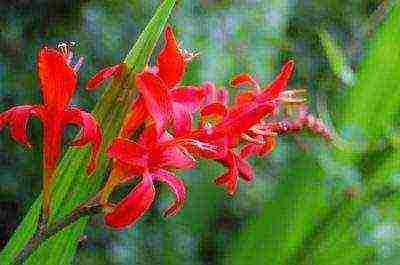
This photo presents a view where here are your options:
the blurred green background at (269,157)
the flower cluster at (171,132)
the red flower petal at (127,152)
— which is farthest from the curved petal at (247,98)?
the blurred green background at (269,157)

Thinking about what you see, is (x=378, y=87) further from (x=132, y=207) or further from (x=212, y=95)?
(x=132, y=207)

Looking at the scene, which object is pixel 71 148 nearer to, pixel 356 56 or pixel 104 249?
pixel 104 249

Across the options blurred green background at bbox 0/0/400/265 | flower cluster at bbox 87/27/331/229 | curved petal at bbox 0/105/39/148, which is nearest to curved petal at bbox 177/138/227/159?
flower cluster at bbox 87/27/331/229

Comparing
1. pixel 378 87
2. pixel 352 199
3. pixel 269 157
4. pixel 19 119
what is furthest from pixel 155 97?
pixel 269 157

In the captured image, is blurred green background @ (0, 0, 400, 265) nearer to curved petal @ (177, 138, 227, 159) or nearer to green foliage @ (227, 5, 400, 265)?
green foliage @ (227, 5, 400, 265)

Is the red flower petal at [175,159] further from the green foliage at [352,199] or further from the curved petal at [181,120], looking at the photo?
the green foliage at [352,199]

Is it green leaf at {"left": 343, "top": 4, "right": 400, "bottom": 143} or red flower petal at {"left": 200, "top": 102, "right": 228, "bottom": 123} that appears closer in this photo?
red flower petal at {"left": 200, "top": 102, "right": 228, "bottom": 123}
